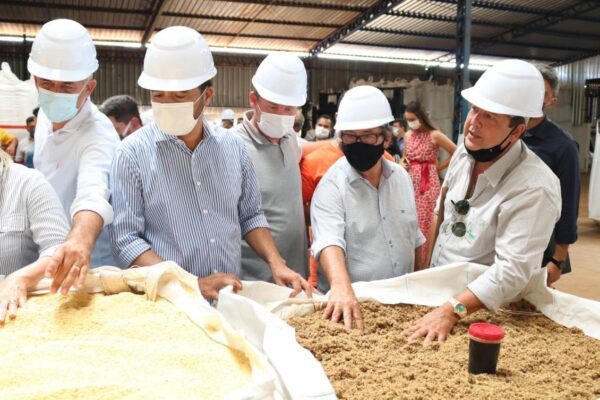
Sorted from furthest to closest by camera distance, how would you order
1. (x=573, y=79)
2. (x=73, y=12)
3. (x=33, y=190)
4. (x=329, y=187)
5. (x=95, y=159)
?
1. (x=573, y=79)
2. (x=73, y=12)
3. (x=329, y=187)
4. (x=95, y=159)
5. (x=33, y=190)

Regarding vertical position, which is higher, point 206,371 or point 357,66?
point 357,66

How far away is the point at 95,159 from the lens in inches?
76.3

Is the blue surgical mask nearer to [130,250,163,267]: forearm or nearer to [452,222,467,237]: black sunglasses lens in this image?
[130,250,163,267]: forearm

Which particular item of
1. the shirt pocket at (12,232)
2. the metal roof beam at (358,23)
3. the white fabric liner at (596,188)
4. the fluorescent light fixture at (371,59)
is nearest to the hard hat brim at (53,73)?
the shirt pocket at (12,232)

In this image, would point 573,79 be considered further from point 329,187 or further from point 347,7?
point 329,187

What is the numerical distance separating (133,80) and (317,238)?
11085mm

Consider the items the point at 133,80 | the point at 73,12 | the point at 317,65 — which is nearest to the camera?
the point at 73,12

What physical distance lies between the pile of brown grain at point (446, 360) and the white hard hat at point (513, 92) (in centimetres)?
65

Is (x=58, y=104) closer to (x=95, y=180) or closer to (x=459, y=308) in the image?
(x=95, y=180)

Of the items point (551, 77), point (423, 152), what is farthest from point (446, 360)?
point (423, 152)

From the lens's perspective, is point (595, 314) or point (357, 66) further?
point (357, 66)

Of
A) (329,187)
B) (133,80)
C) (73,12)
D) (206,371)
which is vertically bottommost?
(206,371)

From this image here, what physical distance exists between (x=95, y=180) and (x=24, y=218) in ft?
0.80

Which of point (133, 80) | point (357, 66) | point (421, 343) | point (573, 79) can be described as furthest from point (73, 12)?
point (573, 79)
